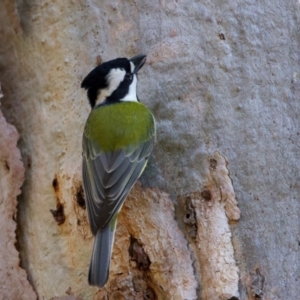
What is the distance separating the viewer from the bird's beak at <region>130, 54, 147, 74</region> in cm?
272

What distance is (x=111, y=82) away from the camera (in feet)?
9.63

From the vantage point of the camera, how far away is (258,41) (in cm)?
273

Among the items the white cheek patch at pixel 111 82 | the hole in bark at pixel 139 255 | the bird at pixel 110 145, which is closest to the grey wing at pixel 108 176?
the bird at pixel 110 145

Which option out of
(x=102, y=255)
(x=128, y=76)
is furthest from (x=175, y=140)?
(x=102, y=255)

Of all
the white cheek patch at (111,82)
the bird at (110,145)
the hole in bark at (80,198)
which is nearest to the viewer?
the bird at (110,145)

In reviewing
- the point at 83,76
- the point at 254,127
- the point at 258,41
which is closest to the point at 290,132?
the point at 254,127

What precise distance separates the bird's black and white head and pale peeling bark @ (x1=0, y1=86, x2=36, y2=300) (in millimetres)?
375

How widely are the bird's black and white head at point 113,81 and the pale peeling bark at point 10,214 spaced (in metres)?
0.38

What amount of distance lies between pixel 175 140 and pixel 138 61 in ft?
1.14

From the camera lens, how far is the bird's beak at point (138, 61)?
8.94 feet

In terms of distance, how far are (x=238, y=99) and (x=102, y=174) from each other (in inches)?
23.8

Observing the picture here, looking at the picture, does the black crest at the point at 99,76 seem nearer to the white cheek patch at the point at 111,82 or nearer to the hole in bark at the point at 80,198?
the white cheek patch at the point at 111,82

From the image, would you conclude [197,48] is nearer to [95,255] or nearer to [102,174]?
[102,174]

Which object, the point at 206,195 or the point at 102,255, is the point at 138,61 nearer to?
the point at 206,195
